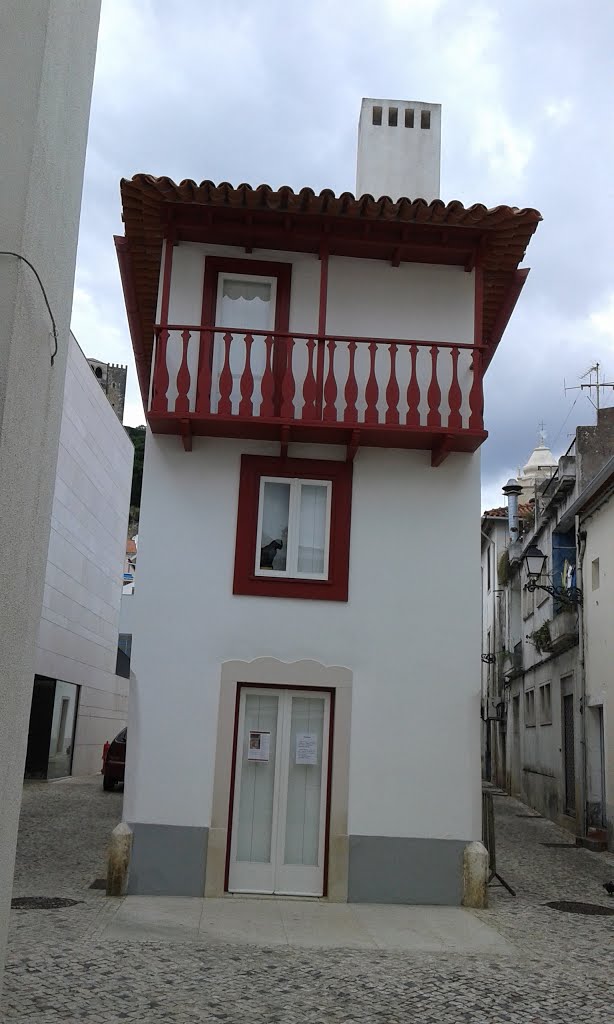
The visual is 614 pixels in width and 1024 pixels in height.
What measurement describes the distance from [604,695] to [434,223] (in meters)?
8.11

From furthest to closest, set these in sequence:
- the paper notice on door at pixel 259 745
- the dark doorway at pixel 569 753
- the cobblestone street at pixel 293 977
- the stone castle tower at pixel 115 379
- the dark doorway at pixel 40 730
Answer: the stone castle tower at pixel 115 379 → the dark doorway at pixel 40 730 → the dark doorway at pixel 569 753 → the paper notice on door at pixel 259 745 → the cobblestone street at pixel 293 977

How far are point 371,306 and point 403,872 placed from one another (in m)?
5.90

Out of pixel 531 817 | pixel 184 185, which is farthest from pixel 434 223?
pixel 531 817

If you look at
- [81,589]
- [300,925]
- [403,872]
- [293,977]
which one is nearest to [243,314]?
[403,872]

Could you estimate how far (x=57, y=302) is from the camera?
16.7 feet

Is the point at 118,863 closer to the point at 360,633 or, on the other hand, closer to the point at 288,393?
the point at 360,633

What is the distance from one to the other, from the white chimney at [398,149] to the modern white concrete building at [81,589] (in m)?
9.21

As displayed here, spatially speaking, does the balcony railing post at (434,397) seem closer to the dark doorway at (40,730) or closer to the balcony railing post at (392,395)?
the balcony railing post at (392,395)

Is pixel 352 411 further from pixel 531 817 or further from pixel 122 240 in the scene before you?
pixel 531 817

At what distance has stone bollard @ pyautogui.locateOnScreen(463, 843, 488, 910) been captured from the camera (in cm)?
909

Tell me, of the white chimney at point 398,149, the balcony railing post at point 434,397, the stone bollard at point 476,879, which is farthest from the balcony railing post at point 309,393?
the stone bollard at point 476,879

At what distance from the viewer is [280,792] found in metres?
9.39

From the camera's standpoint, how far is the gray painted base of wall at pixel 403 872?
9.12 meters

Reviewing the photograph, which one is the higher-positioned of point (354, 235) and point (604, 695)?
point (354, 235)
